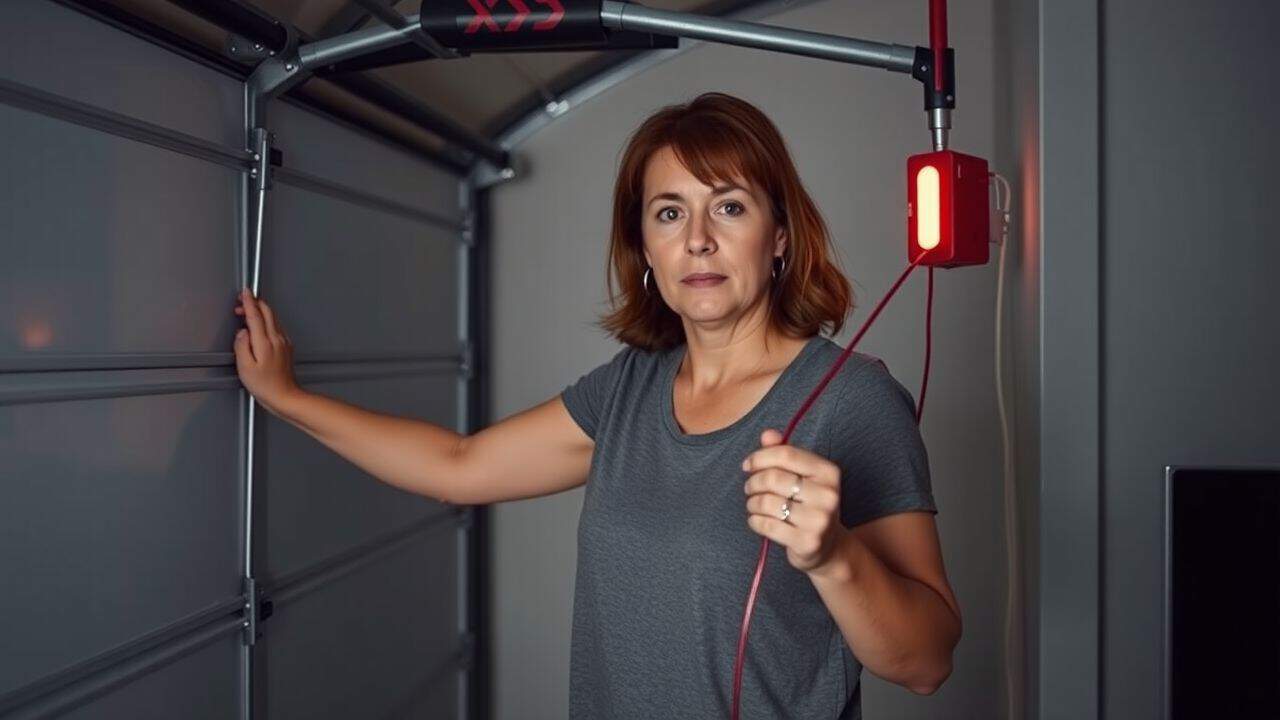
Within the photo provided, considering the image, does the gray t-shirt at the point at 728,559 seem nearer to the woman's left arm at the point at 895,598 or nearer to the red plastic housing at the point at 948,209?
the woman's left arm at the point at 895,598

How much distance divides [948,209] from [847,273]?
5.16 ft

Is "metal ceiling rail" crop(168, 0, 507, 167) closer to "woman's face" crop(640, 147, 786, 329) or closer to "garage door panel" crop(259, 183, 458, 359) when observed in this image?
"garage door panel" crop(259, 183, 458, 359)

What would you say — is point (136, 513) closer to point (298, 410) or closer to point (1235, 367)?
point (298, 410)

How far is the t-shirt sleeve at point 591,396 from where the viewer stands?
1.96 metres

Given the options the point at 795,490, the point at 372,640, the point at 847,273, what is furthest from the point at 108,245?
the point at 847,273

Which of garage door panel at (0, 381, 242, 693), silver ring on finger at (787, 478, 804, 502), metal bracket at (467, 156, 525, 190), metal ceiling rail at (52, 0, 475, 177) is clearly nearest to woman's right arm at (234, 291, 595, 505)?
garage door panel at (0, 381, 242, 693)

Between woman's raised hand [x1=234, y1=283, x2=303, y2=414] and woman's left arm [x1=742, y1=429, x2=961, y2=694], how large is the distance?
1210mm

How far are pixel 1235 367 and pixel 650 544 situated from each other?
1.01 meters

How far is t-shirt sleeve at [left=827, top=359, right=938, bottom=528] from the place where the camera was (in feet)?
4.77

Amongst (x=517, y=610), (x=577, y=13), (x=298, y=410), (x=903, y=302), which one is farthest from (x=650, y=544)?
(x=517, y=610)

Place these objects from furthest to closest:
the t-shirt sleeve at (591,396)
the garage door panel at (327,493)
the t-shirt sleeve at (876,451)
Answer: the garage door panel at (327,493) → the t-shirt sleeve at (591,396) → the t-shirt sleeve at (876,451)

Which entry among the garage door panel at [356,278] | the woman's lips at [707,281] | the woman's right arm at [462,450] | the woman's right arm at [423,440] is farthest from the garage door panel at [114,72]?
the woman's lips at [707,281]

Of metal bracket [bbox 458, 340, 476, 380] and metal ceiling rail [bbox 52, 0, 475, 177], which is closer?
metal ceiling rail [bbox 52, 0, 475, 177]

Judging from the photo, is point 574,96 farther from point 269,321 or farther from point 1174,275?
point 1174,275
